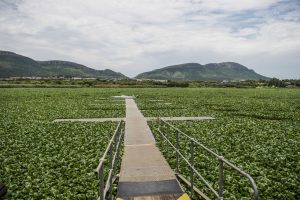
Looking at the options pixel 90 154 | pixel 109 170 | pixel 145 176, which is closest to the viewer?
pixel 109 170

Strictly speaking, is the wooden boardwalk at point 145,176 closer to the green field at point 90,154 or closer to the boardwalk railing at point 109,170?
the boardwalk railing at point 109,170

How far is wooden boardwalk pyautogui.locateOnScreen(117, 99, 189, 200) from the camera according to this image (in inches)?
359

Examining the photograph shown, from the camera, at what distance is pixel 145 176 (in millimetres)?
10766

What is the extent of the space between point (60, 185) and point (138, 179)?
299 centimetres

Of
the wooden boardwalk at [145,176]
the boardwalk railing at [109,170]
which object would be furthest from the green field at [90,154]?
the wooden boardwalk at [145,176]

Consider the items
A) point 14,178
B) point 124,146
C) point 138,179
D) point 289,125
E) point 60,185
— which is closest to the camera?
point 138,179

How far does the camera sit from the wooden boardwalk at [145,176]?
359 inches

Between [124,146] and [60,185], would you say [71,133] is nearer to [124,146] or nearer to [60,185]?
[124,146]

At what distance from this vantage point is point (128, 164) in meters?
12.5

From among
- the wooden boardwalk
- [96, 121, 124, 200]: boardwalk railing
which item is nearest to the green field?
[96, 121, 124, 200]: boardwalk railing

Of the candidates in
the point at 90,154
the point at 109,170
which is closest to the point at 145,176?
the point at 109,170

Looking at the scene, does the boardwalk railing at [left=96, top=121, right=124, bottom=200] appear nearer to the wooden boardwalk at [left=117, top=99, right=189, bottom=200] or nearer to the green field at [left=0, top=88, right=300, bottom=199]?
the wooden boardwalk at [left=117, top=99, right=189, bottom=200]

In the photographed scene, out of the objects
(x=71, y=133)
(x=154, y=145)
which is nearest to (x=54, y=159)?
(x=154, y=145)

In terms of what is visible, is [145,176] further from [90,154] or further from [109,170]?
[90,154]
